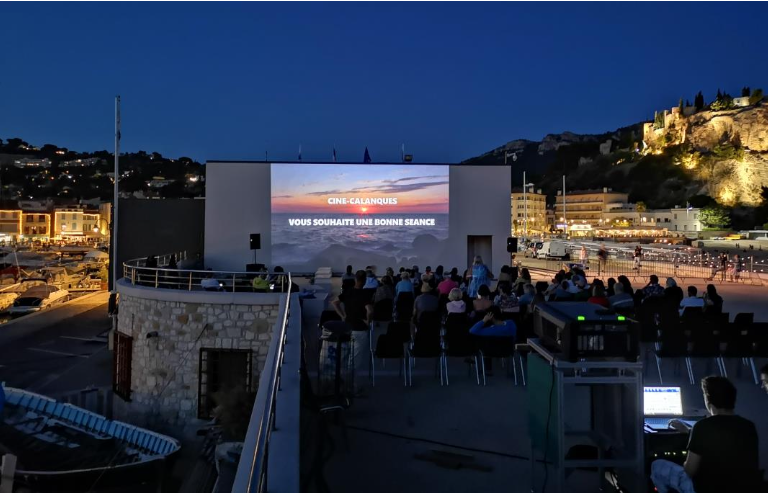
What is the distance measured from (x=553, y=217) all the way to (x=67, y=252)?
7457 cm

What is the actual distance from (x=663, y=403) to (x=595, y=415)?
0.45 meters

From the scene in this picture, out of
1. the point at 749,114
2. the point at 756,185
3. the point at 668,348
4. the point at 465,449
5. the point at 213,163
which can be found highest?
the point at 749,114

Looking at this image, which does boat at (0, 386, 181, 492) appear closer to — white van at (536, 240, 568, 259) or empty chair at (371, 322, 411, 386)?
empty chair at (371, 322, 411, 386)

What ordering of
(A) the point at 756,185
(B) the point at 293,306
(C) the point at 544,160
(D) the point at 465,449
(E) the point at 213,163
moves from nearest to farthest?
1. (D) the point at 465,449
2. (B) the point at 293,306
3. (E) the point at 213,163
4. (A) the point at 756,185
5. (C) the point at 544,160

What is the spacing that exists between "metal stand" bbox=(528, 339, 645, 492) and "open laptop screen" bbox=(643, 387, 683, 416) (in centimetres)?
34

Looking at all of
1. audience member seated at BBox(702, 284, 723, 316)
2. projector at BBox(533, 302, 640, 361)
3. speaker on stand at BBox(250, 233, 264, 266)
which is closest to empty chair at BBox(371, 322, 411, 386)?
projector at BBox(533, 302, 640, 361)

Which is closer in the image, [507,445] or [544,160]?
[507,445]

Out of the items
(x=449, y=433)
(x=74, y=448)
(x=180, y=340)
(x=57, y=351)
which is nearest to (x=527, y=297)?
(x=449, y=433)

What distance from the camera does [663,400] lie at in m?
3.57

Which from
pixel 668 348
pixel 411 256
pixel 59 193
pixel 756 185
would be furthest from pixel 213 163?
pixel 59 193

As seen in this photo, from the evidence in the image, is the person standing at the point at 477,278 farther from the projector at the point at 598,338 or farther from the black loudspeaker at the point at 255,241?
the black loudspeaker at the point at 255,241

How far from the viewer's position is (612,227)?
87.3 meters

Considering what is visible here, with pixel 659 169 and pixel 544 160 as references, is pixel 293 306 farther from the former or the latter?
pixel 544 160

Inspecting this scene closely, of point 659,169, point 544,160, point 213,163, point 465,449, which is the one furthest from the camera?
point 544,160
